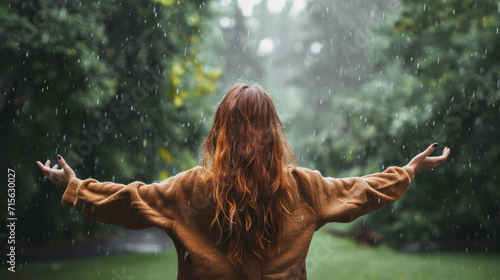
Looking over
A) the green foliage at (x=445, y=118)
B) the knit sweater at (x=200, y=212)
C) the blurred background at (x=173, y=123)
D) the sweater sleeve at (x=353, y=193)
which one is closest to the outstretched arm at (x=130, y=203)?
the knit sweater at (x=200, y=212)

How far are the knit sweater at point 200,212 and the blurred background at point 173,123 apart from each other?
159 inches

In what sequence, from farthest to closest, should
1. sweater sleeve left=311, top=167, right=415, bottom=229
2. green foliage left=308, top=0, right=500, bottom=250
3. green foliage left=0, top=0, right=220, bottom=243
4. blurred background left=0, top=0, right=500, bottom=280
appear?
green foliage left=308, top=0, right=500, bottom=250, blurred background left=0, top=0, right=500, bottom=280, green foliage left=0, top=0, right=220, bottom=243, sweater sleeve left=311, top=167, right=415, bottom=229

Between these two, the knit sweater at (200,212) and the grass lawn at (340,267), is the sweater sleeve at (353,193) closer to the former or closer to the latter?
the knit sweater at (200,212)

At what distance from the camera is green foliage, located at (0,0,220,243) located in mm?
5965

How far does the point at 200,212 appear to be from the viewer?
2.14 meters

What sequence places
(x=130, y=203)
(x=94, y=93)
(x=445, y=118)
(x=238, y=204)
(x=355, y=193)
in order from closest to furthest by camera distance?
1. (x=238, y=204)
2. (x=130, y=203)
3. (x=355, y=193)
4. (x=94, y=93)
5. (x=445, y=118)

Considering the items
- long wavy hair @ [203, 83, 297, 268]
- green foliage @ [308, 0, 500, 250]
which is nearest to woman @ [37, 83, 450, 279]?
long wavy hair @ [203, 83, 297, 268]

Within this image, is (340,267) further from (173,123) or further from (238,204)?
(238,204)

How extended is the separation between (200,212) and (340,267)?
7.89 meters

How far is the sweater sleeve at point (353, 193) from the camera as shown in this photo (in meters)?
2.24

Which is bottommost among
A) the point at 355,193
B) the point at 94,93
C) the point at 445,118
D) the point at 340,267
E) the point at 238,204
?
the point at 340,267

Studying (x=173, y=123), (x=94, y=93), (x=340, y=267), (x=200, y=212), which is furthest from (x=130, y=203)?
(x=340, y=267)

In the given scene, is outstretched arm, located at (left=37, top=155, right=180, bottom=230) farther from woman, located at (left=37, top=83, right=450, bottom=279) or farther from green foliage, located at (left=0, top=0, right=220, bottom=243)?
green foliage, located at (left=0, top=0, right=220, bottom=243)

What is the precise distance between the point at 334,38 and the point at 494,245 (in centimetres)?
1366
